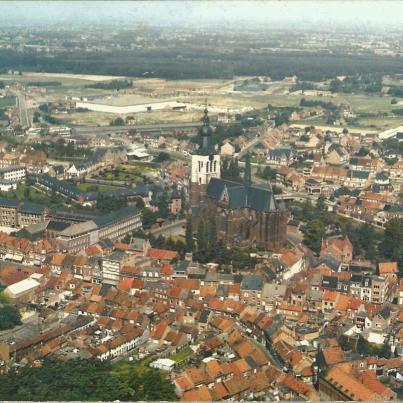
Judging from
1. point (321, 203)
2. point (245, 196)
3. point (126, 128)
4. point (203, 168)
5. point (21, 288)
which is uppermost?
point (203, 168)

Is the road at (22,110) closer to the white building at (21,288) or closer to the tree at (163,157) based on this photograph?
the tree at (163,157)

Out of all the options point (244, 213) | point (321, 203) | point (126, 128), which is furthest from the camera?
point (126, 128)

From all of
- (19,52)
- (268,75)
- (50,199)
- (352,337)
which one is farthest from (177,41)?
(352,337)

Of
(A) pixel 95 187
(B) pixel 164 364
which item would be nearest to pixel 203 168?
(A) pixel 95 187

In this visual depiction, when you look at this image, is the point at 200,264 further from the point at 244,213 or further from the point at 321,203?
the point at 321,203

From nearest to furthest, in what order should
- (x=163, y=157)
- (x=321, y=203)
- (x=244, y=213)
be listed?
(x=244, y=213), (x=321, y=203), (x=163, y=157)

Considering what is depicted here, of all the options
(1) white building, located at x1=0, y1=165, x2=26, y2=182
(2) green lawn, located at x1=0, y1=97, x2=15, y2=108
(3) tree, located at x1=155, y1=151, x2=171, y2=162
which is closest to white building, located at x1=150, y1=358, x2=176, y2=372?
(1) white building, located at x1=0, y1=165, x2=26, y2=182

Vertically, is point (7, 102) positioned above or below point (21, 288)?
below
